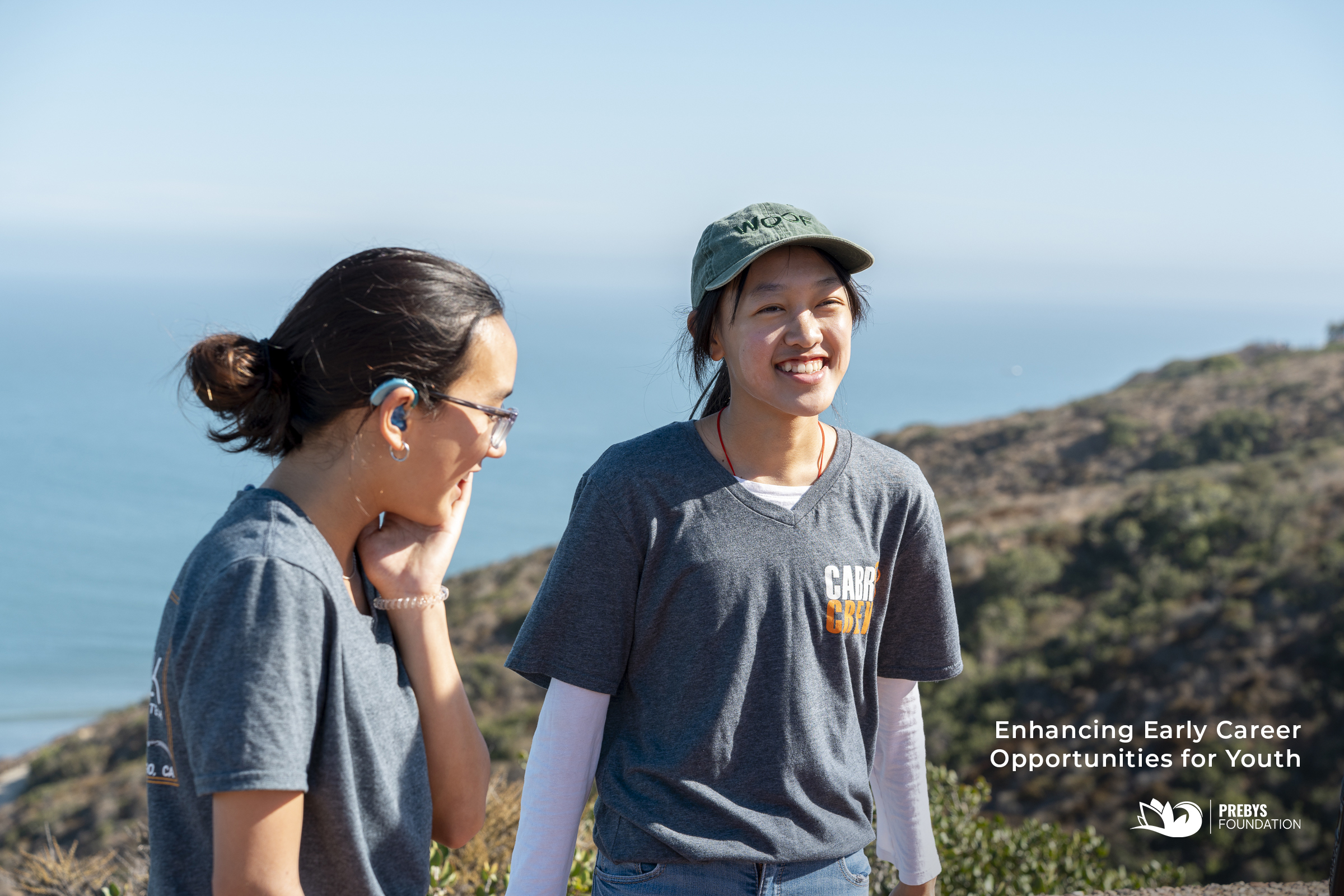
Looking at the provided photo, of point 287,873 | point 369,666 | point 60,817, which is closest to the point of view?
point 287,873

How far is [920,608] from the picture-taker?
2.01 metres

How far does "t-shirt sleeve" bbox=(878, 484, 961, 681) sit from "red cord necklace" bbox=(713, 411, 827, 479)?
204 millimetres

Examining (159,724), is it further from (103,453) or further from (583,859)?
(103,453)

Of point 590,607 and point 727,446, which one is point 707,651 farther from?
point 727,446

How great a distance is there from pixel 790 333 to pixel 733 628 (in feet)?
1.84

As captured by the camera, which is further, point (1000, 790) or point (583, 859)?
point (1000, 790)

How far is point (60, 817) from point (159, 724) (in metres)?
16.7

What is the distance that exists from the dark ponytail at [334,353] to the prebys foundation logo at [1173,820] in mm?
4255

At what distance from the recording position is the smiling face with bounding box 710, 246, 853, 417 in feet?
6.10

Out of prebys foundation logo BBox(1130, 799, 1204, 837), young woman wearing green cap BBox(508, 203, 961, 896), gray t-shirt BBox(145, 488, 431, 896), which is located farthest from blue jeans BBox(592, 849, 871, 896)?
prebys foundation logo BBox(1130, 799, 1204, 837)

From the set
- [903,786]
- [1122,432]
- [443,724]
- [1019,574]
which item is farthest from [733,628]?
[1122,432]

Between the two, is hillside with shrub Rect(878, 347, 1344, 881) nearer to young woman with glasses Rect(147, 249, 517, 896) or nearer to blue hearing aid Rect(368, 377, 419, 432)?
young woman with glasses Rect(147, 249, 517, 896)

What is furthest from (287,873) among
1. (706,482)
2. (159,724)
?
(706,482)

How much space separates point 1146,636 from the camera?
A: 13.0m
